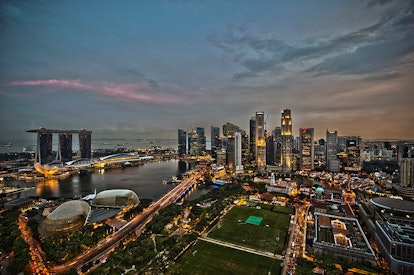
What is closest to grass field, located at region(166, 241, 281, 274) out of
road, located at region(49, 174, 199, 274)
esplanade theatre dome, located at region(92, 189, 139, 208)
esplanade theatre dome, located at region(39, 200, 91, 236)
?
road, located at region(49, 174, 199, 274)

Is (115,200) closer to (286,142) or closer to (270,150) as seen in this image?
(286,142)

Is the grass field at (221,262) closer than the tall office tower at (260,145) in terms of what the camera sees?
Yes

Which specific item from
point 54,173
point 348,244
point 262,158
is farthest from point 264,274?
point 54,173

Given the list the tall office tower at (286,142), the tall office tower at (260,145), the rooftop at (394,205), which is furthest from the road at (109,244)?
the tall office tower at (286,142)

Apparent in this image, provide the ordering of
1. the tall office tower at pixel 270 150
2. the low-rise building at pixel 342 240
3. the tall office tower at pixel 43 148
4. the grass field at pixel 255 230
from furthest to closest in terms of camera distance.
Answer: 1. the tall office tower at pixel 270 150
2. the tall office tower at pixel 43 148
3. the grass field at pixel 255 230
4. the low-rise building at pixel 342 240

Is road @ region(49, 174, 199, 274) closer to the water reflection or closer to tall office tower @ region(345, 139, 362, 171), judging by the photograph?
the water reflection

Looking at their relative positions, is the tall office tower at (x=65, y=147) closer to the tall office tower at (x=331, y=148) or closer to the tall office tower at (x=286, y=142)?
the tall office tower at (x=286, y=142)
